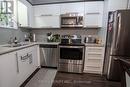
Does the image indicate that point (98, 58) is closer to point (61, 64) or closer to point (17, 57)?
point (61, 64)

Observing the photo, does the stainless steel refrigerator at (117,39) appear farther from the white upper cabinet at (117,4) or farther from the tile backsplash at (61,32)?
the tile backsplash at (61,32)

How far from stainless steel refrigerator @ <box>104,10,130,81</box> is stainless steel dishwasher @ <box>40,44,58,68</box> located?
1.54 m

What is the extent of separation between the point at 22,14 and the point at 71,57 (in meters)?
1.93

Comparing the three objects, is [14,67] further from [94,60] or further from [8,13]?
[94,60]

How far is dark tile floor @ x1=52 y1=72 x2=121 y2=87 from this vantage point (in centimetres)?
222

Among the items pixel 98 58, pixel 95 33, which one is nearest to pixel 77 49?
pixel 98 58

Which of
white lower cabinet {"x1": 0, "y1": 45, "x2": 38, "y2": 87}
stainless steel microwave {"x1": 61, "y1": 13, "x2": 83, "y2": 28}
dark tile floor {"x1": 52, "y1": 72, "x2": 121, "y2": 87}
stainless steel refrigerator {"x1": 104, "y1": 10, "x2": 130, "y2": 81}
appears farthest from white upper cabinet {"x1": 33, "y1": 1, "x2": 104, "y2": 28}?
dark tile floor {"x1": 52, "y1": 72, "x2": 121, "y2": 87}

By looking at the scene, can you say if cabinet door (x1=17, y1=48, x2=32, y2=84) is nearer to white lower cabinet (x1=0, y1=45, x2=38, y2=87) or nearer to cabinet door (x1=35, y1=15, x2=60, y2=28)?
white lower cabinet (x1=0, y1=45, x2=38, y2=87)

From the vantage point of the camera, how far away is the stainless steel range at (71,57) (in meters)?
2.71

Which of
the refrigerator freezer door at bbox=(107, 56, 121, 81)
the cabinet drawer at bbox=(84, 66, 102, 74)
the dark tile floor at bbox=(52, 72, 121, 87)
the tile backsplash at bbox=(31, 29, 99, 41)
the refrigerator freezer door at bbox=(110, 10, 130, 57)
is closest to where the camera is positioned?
the refrigerator freezer door at bbox=(110, 10, 130, 57)

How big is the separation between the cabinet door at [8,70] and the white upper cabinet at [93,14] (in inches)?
87.9

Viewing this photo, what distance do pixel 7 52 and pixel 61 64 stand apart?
1.63 m

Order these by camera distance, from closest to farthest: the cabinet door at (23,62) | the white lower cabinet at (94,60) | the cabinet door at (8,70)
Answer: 1. the cabinet door at (8,70)
2. the cabinet door at (23,62)
3. the white lower cabinet at (94,60)

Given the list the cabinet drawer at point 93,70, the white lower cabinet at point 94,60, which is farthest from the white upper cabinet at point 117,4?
the cabinet drawer at point 93,70
